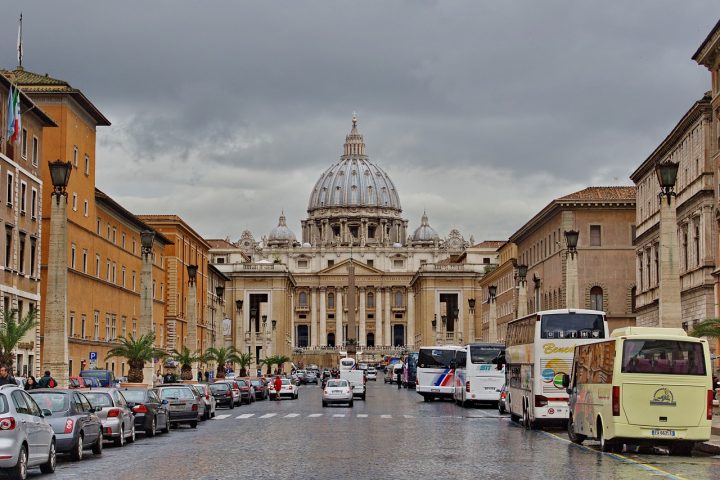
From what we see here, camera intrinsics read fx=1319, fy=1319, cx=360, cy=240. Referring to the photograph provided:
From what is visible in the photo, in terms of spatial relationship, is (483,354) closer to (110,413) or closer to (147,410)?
(147,410)

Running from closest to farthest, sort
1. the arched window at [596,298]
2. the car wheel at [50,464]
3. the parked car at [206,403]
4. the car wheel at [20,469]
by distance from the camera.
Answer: the car wheel at [20,469], the car wheel at [50,464], the parked car at [206,403], the arched window at [596,298]

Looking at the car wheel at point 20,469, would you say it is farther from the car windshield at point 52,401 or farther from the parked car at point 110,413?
the parked car at point 110,413

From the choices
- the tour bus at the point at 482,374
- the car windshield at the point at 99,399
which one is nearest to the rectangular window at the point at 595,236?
the tour bus at the point at 482,374

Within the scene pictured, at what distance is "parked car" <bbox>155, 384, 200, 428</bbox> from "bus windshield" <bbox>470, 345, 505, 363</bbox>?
20583mm

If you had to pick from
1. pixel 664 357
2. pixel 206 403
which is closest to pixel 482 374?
pixel 206 403

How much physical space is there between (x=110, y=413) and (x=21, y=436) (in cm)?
957

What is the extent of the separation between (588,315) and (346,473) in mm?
16879

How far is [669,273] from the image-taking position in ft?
119

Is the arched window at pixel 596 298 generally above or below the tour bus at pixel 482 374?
above

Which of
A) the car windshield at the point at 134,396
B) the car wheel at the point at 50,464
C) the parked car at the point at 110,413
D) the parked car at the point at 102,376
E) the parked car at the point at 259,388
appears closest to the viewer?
the car wheel at the point at 50,464

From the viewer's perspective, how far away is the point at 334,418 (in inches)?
1833

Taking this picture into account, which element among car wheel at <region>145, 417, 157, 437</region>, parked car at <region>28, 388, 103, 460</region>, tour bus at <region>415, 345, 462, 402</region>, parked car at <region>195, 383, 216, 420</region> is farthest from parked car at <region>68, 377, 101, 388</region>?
tour bus at <region>415, 345, 462, 402</region>

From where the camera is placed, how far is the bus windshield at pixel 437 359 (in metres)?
74.2

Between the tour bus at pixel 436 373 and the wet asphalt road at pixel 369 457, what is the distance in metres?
32.9
